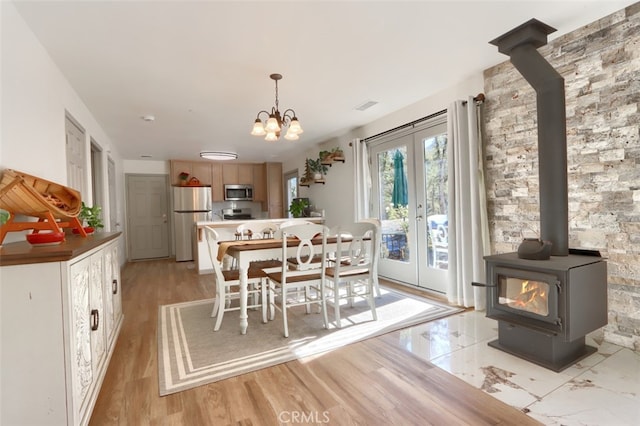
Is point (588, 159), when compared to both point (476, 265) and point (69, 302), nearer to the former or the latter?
point (476, 265)

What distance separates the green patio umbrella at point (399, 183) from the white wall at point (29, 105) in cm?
365

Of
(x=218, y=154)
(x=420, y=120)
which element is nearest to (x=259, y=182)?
(x=218, y=154)

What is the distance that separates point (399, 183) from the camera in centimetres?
428

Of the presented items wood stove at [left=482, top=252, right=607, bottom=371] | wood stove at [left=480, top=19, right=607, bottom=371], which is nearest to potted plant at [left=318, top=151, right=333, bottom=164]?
wood stove at [left=480, top=19, right=607, bottom=371]

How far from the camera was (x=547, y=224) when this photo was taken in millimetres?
2230

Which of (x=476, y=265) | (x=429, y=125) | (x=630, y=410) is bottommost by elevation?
(x=630, y=410)

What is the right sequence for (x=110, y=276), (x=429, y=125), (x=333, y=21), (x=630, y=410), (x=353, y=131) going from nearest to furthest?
(x=630, y=410), (x=333, y=21), (x=110, y=276), (x=429, y=125), (x=353, y=131)

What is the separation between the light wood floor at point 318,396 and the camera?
1.59 m

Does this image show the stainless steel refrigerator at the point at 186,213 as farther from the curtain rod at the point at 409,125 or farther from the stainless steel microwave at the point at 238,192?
the curtain rod at the point at 409,125

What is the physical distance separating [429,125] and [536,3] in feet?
5.69

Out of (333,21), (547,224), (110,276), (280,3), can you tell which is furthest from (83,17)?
(547,224)

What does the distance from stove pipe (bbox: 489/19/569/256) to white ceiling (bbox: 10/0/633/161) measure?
0.15 m

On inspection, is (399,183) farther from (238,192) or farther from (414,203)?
(238,192)

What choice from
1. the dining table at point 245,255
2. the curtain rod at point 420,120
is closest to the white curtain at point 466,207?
the curtain rod at point 420,120
